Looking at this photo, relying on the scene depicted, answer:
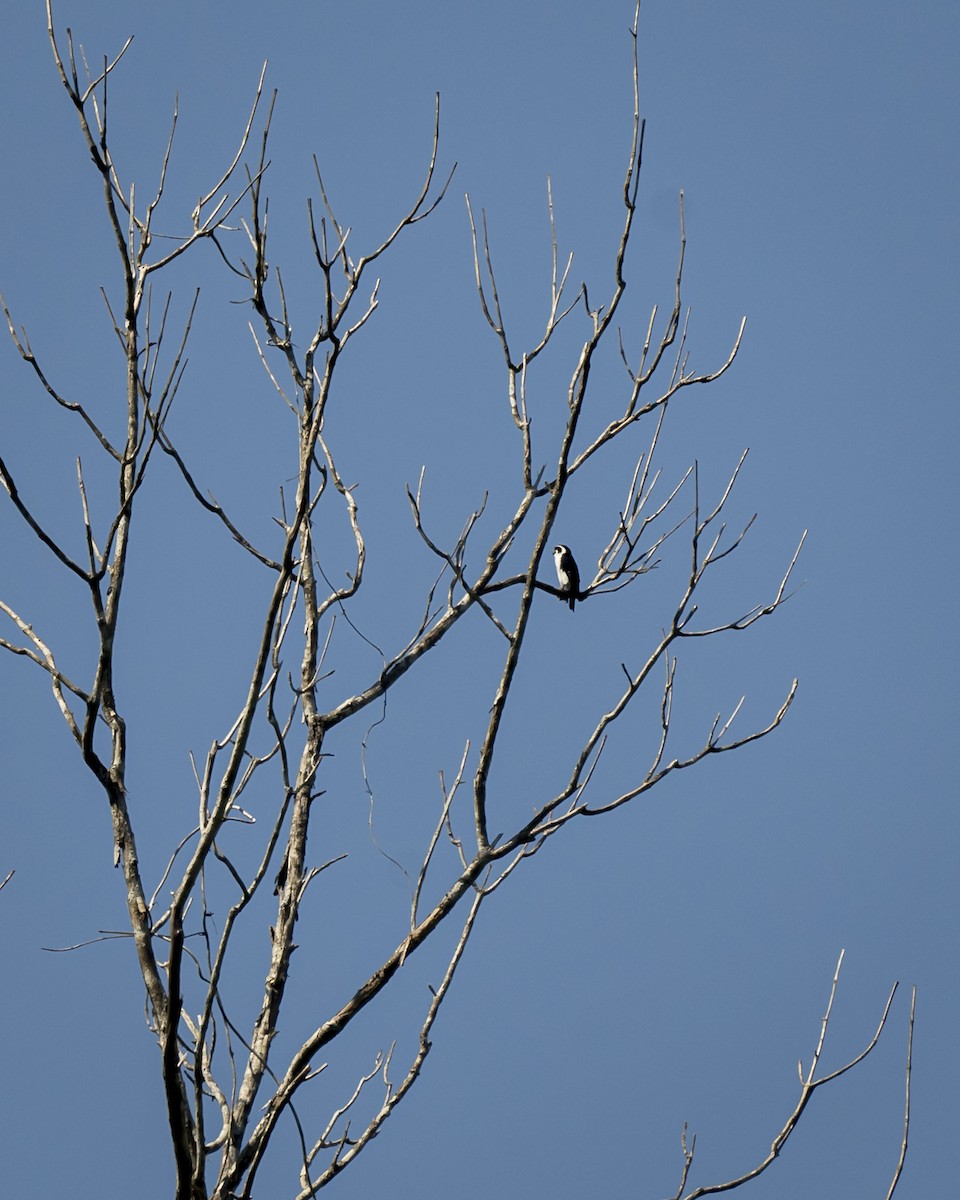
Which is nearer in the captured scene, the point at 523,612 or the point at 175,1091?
the point at 175,1091

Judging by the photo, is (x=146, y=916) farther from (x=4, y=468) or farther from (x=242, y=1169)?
(x=4, y=468)

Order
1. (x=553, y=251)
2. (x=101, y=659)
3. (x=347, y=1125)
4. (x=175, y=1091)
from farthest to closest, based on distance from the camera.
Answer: (x=553, y=251)
(x=347, y=1125)
(x=101, y=659)
(x=175, y=1091)

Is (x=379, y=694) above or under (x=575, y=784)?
above

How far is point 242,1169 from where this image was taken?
296 cm

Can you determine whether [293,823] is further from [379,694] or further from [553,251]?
[553,251]

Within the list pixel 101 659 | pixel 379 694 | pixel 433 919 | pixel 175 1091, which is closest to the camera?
pixel 175 1091

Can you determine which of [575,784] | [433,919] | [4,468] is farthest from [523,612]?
[4,468]

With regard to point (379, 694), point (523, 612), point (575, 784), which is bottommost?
point (575, 784)

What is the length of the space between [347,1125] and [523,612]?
1306mm

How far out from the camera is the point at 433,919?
293 cm

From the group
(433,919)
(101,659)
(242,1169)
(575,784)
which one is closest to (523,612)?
(575,784)

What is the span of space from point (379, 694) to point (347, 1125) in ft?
4.11

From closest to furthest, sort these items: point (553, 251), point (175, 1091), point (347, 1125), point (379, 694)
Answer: point (175, 1091) < point (347, 1125) < point (553, 251) < point (379, 694)

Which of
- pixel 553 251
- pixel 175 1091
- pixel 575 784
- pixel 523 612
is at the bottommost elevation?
pixel 175 1091
